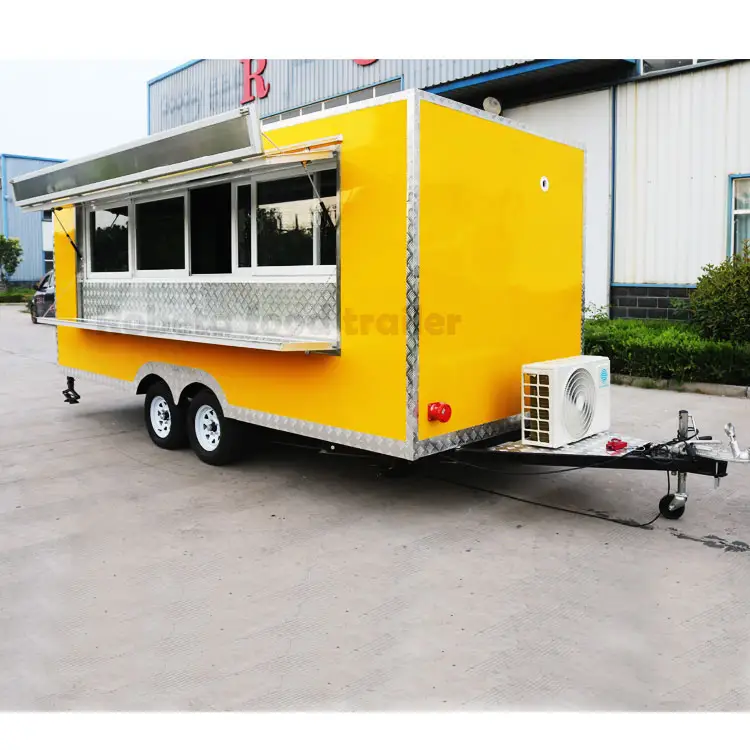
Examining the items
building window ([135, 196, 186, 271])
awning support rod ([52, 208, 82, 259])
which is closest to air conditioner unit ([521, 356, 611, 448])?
building window ([135, 196, 186, 271])

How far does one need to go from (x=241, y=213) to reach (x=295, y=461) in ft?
7.68

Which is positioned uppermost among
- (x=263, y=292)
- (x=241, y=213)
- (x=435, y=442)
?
A: (x=241, y=213)

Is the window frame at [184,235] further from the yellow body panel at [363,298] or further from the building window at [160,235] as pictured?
the yellow body panel at [363,298]

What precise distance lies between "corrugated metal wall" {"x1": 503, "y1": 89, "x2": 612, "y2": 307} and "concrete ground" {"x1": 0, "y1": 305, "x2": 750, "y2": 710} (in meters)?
7.60

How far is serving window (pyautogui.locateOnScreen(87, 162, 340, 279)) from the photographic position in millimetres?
5906

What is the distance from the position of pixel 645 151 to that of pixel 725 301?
132 inches

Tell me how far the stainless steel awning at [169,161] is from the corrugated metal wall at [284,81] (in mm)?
5972

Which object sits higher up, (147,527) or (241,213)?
(241,213)

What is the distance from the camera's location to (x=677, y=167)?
12.7m

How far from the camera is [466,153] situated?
5508 mm

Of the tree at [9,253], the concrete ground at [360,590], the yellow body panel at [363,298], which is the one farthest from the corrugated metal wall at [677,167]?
the tree at [9,253]

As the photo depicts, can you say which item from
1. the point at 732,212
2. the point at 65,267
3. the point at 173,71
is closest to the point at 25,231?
the point at 173,71
